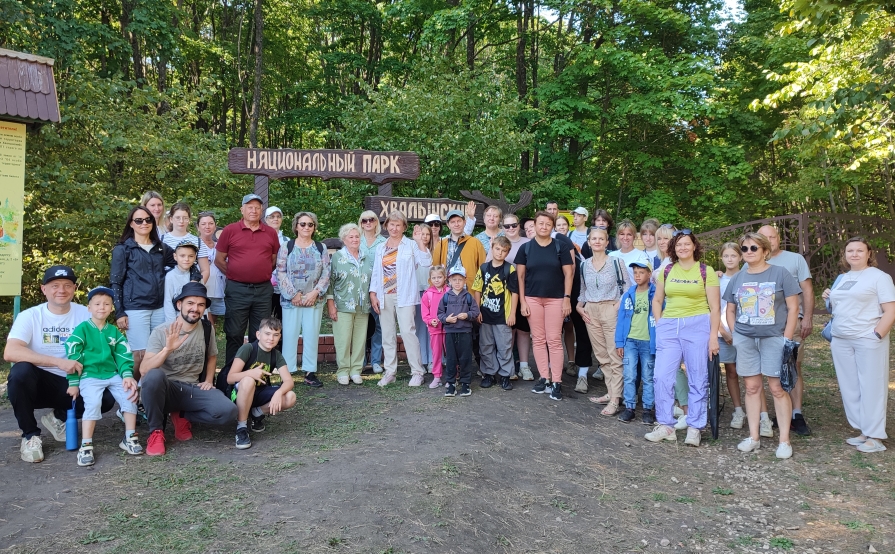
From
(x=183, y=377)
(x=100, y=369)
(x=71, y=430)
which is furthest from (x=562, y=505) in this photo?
(x=71, y=430)

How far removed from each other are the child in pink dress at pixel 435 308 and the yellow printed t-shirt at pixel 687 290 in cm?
224

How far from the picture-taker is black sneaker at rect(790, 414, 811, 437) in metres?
5.43

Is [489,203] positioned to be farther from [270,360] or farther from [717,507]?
[717,507]

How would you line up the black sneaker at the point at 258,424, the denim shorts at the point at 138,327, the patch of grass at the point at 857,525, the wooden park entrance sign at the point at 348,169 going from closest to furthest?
the patch of grass at the point at 857,525, the black sneaker at the point at 258,424, the denim shorts at the point at 138,327, the wooden park entrance sign at the point at 348,169

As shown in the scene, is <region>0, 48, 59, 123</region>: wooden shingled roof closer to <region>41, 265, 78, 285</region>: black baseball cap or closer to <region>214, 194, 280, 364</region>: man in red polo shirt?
<region>214, 194, 280, 364</region>: man in red polo shirt

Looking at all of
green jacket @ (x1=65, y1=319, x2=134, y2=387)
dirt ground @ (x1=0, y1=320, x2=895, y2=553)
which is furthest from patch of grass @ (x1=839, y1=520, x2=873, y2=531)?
green jacket @ (x1=65, y1=319, x2=134, y2=387)

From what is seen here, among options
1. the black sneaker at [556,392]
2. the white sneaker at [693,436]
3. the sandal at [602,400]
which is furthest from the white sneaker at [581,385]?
the white sneaker at [693,436]

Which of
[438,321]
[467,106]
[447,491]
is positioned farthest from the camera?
[467,106]

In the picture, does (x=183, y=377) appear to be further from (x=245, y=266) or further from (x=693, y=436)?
(x=693, y=436)

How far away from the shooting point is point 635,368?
568 centimetres

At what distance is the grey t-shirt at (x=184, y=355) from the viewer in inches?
178

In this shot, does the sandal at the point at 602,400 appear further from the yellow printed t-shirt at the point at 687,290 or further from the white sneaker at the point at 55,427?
the white sneaker at the point at 55,427

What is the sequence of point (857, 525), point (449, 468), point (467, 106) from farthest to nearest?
point (467, 106)
point (449, 468)
point (857, 525)

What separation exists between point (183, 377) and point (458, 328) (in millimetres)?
2577
